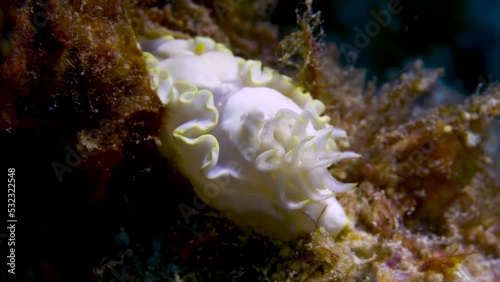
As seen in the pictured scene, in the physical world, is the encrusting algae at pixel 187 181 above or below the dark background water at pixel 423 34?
below

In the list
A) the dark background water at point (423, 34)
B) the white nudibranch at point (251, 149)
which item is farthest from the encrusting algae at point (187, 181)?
the dark background water at point (423, 34)

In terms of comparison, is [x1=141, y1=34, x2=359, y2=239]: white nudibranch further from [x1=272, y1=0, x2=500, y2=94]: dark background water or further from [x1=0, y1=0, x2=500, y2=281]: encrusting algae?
[x1=272, y1=0, x2=500, y2=94]: dark background water

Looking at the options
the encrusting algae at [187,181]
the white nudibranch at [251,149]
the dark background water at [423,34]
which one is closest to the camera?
the encrusting algae at [187,181]

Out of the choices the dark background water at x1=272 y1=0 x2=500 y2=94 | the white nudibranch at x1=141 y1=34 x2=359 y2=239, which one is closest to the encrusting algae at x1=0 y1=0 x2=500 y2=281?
the white nudibranch at x1=141 y1=34 x2=359 y2=239

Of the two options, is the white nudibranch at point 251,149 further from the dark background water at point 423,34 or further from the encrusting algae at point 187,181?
the dark background water at point 423,34

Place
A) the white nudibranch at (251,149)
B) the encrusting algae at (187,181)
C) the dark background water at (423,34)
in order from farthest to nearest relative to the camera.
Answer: the dark background water at (423,34)
the white nudibranch at (251,149)
the encrusting algae at (187,181)

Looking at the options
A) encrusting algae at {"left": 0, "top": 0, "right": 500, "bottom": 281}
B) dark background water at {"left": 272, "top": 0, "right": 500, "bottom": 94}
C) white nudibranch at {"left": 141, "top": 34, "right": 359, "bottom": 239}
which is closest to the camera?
encrusting algae at {"left": 0, "top": 0, "right": 500, "bottom": 281}
